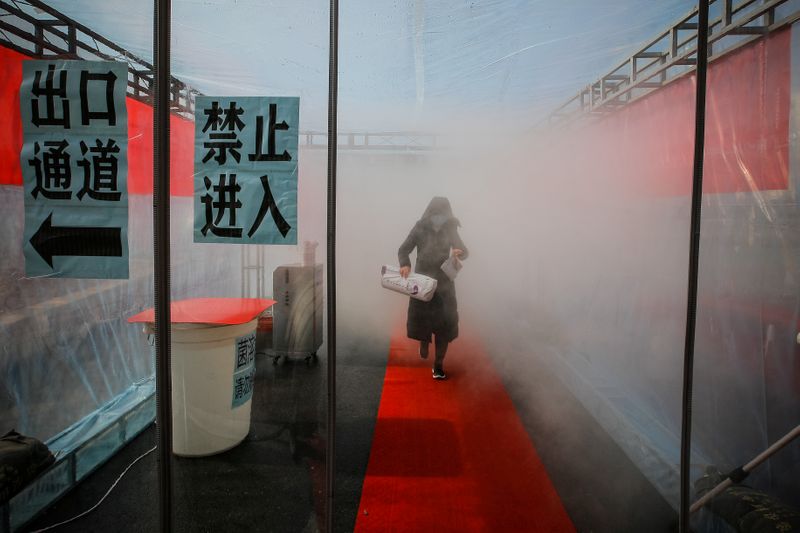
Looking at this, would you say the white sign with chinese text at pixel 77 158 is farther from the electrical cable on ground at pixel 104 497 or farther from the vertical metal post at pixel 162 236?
the electrical cable on ground at pixel 104 497

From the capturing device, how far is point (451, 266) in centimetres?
321

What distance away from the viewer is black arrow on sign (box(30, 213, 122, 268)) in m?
1.68

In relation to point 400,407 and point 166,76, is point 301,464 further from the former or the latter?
point 166,76

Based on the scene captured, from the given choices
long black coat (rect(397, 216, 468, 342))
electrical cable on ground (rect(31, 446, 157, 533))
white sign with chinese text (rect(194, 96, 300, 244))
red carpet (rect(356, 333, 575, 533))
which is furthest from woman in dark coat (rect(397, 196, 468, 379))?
electrical cable on ground (rect(31, 446, 157, 533))

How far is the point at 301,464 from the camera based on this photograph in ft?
7.90

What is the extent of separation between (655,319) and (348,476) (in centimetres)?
204

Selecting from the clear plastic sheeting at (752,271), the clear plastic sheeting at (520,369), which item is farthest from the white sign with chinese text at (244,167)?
the clear plastic sheeting at (752,271)

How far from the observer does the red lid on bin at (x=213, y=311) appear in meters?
2.25

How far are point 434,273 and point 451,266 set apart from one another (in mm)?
171

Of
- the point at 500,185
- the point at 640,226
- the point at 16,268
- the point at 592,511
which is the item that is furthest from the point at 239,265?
the point at 640,226

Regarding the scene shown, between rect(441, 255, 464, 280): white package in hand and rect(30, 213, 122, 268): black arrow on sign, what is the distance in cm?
212

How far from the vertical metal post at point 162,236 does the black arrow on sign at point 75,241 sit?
0.26 meters

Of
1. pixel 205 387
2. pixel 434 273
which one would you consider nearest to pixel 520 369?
pixel 434 273

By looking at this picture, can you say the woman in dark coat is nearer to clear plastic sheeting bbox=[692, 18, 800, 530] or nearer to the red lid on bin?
the red lid on bin
